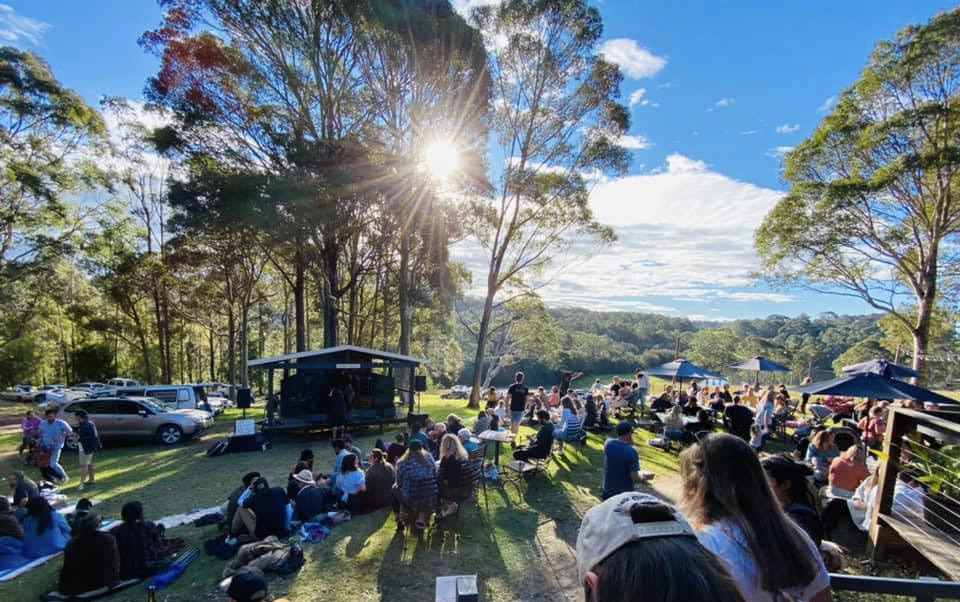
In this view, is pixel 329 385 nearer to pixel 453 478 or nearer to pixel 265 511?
pixel 265 511

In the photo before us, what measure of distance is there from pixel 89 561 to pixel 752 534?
6.27m

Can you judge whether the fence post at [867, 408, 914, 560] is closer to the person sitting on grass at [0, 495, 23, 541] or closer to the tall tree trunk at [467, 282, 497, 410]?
the person sitting on grass at [0, 495, 23, 541]

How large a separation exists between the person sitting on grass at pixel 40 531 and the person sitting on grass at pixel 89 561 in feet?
4.37

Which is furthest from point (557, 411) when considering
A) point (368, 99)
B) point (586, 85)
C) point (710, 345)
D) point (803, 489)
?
point (710, 345)

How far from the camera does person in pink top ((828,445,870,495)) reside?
5391mm

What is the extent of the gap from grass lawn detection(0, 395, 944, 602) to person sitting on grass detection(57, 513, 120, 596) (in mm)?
283

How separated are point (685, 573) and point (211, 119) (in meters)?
17.8

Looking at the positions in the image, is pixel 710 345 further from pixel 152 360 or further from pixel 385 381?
pixel 152 360

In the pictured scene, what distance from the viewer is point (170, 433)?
1191 centimetres

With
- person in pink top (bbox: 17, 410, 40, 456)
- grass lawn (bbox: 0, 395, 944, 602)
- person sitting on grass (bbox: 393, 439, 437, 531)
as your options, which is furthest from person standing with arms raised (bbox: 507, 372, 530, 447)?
person in pink top (bbox: 17, 410, 40, 456)

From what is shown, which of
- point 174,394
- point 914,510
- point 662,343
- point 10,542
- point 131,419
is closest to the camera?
point 914,510

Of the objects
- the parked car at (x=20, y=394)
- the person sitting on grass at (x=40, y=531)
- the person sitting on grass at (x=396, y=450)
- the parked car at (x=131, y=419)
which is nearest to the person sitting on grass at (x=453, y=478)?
the person sitting on grass at (x=396, y=450)

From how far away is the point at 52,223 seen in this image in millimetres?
20438

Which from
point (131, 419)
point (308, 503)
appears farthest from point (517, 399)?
point (131, 419)
